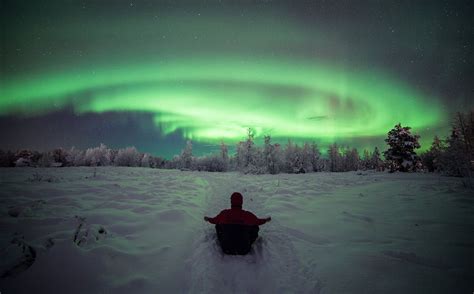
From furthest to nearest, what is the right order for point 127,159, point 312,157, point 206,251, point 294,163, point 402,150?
point 127,159
point 312,157
point 294,163
point 402,150
point 206,251

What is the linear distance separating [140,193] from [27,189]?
3777 millimetres

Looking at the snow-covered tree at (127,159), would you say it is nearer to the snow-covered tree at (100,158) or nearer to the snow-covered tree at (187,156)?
the snow-covered tree at (100,158)

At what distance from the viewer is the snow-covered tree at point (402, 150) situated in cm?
3105

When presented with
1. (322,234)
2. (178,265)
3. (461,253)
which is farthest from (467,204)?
(178,265)

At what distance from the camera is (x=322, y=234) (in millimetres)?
5914

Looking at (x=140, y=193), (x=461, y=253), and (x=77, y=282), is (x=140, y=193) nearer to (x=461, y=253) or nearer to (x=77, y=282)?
(x=77, y=282)

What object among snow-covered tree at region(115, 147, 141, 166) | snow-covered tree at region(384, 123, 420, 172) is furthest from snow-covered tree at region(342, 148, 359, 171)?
snow-covered tree at region(115, 147, 141, 166)

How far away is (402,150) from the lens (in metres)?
31.6

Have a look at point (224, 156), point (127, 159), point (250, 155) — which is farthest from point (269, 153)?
point (127, 159)

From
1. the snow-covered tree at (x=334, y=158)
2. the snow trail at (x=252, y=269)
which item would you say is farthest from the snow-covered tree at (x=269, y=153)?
the snow trail at (x=252, y=269)

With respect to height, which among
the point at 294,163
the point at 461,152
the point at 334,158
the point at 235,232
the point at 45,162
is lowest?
the point at 235,232

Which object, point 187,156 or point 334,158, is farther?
point 334,158

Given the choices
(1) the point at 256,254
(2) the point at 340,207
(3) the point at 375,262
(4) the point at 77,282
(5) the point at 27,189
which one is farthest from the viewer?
(2) the point at 340,207

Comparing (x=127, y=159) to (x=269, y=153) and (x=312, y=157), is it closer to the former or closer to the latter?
(x=269, y=153)
